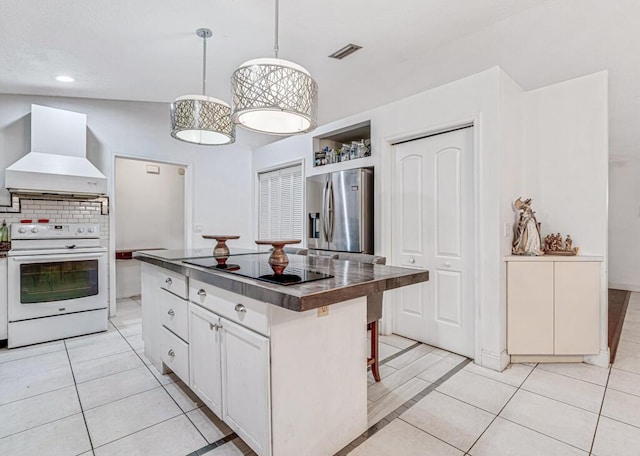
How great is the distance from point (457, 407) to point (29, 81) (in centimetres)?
472

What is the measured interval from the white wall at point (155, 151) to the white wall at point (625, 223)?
21.7 ft

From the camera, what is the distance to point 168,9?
85.7 inches

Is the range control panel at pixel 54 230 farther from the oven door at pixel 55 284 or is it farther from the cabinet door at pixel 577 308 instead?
the cabinet door at pixel 577 308

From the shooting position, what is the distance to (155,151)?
4543 millimetres

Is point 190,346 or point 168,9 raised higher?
point 168,9

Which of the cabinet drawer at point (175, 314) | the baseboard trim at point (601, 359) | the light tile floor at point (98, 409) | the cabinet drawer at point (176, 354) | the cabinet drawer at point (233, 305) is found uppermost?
the cabinet drawer at point (233, 305)

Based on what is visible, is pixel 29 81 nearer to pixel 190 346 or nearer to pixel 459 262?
pixel 190 346

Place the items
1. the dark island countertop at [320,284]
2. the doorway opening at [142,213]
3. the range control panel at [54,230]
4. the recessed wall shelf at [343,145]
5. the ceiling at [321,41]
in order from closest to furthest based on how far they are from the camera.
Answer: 1. the dark island countertop at [320,284]
2. the ceiling at [321,41]
3. the range control panel at [54,230]
4. the recessed wall shelf at [343,145]
5. the doorway opening at [142,213]

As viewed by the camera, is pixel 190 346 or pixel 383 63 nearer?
pixel 190 346

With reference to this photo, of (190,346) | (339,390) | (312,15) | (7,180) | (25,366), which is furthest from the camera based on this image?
(7,180)

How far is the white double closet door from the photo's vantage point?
2.85m

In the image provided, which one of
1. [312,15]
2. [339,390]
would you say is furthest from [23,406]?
[312,15]

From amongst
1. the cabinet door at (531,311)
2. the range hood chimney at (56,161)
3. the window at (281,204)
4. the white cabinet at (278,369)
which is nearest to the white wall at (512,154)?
the cabinet door at (531,311)

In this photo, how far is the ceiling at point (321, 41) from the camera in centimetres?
224
